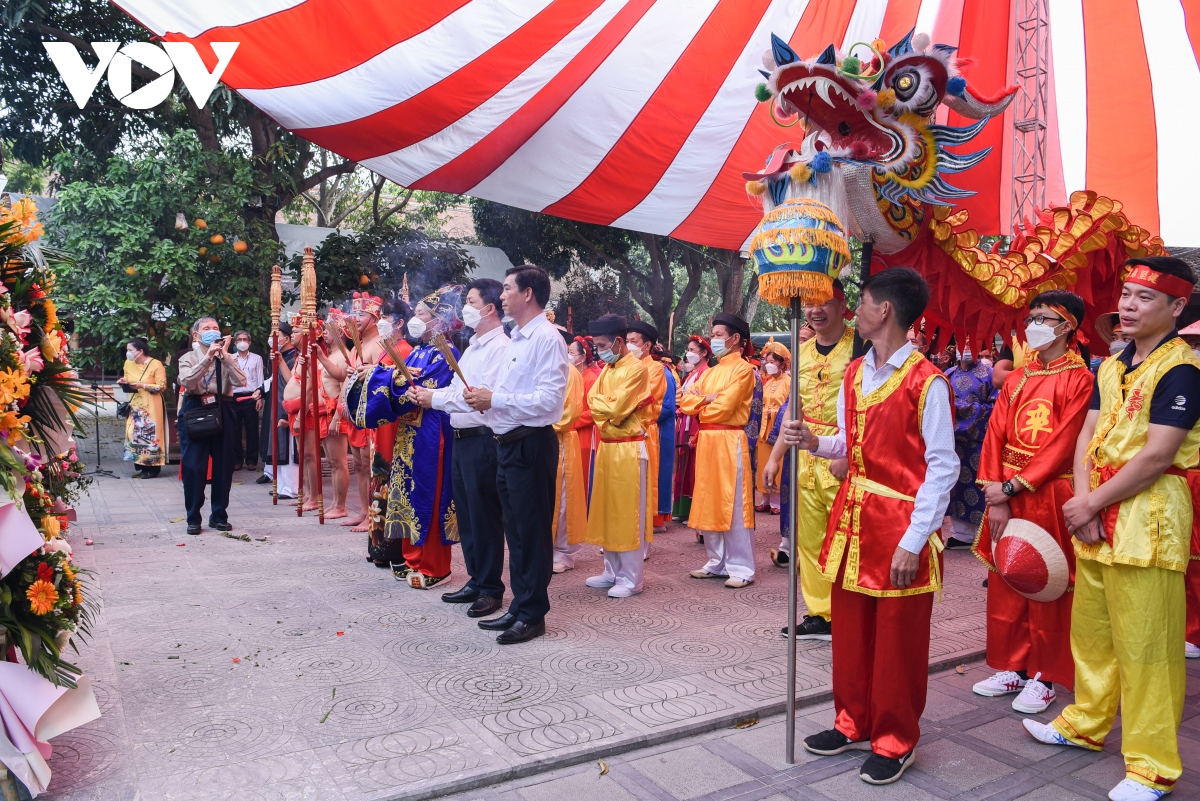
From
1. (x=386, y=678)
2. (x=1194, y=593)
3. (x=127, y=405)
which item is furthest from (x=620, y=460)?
(x=127, y=405)

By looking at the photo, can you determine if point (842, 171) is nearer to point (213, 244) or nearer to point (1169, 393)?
point (1169, 393)

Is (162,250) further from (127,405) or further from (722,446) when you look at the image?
(722,446)

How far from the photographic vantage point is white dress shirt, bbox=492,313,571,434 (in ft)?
13.0

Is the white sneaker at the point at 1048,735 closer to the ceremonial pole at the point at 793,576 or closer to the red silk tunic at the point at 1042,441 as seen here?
the red silk tunic at the point at 1042,441

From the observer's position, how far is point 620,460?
16.9ft

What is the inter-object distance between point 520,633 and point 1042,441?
248cm

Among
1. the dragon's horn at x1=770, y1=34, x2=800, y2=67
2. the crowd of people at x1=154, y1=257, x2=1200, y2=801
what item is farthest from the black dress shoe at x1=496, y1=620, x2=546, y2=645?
the dragon's horn at x1=770, y1=34, x2=800, y2=67

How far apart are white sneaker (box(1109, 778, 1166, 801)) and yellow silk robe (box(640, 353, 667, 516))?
3025 mm

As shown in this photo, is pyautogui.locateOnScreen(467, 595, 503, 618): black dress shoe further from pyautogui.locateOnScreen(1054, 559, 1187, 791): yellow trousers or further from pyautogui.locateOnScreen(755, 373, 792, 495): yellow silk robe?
pyautogui.locateOnScreen(755, 373, 792, 495): yellow silk robe

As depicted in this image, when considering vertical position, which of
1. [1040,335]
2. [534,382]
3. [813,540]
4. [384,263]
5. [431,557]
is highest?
[384,263]

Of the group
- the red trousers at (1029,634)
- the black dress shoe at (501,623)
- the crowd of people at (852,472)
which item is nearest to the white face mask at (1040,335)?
the crowd of people at (852,472)

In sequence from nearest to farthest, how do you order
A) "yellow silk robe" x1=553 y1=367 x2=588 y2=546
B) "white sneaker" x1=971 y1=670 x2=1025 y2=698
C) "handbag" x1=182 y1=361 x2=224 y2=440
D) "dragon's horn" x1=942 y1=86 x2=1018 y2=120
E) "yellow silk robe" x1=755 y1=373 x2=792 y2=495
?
1. "dragon's horn" x1=942 y1=86 x2=1018 y2=120
2. "white sneaker" x1=971 y1=670 x2=1025 y2=698
3. "yellow silk robe" x1=553 y1=367 x2=588 y2=546
4. "handbag" x1=182 y1=361 x2=224 y2=440
5. "yellow silk robe" x1=755 y1=373 x2=792 y2=495

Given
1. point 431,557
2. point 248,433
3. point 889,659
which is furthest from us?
point 248,433

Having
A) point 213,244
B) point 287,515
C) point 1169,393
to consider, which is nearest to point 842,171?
point 1169,393
